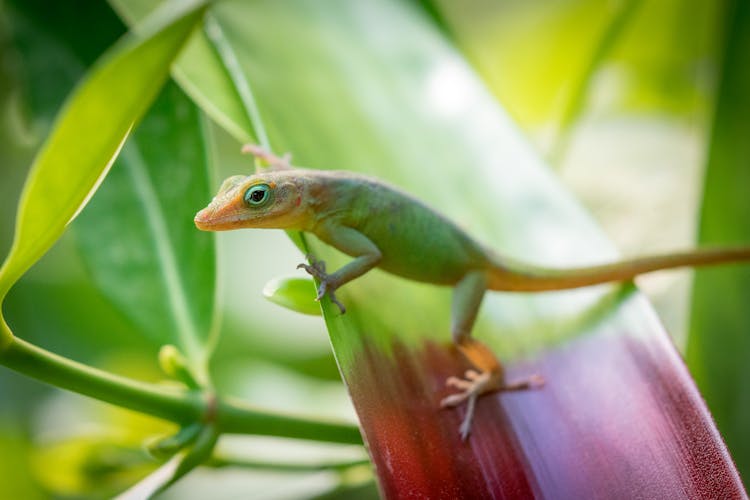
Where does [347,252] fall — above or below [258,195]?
below

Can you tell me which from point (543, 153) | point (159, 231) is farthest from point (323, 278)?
point (543, 153)

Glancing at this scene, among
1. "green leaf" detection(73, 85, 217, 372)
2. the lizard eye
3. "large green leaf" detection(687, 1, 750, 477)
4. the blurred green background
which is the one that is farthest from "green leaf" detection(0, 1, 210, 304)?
"large green leaf" detection(687, 1, 750, 477)

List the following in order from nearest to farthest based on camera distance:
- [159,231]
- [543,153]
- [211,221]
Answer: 1. [211,221]
2. [159,231]
3. [543,153]

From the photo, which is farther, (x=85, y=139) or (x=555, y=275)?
(x=555, y=275)

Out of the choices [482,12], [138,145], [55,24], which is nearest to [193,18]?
[138,145]

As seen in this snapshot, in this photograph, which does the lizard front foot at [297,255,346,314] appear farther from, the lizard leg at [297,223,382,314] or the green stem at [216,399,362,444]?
the green stem at [216,399,362,444]

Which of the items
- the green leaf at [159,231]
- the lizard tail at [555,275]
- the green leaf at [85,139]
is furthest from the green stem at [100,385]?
the lizard tail at [555,275]

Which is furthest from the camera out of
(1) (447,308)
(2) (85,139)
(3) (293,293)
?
(1) (447,308)

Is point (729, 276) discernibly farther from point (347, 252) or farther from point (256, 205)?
point (256, 205)
